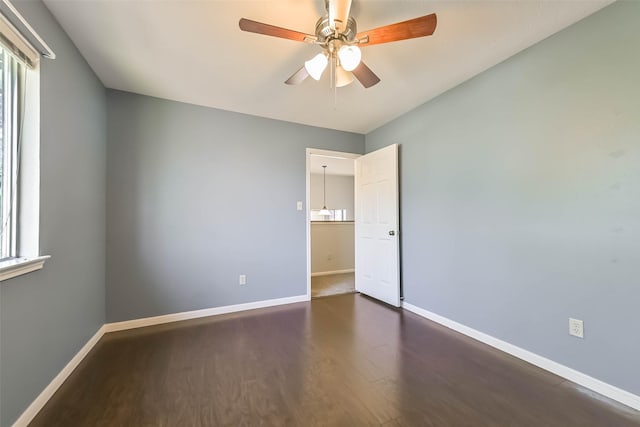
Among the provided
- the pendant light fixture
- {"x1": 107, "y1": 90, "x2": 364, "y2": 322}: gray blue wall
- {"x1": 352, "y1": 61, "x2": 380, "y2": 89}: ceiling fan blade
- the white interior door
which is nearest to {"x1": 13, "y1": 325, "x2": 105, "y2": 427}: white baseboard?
{"x1": 107, "y1": 90, "x2": 364, "y2": 322}: gray blue wall

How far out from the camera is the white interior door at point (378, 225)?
10.4 feet

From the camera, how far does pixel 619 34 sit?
1537mm

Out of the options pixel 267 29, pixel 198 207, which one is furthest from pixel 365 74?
pixel 198 207

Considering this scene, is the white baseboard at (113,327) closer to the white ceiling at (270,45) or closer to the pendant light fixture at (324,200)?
the white ceiling at (270,45)

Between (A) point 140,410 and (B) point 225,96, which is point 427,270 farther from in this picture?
(B) point 225,96

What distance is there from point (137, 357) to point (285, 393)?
4.29 feet

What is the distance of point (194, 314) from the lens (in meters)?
2.82

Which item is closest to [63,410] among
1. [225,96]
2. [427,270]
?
[225,96]

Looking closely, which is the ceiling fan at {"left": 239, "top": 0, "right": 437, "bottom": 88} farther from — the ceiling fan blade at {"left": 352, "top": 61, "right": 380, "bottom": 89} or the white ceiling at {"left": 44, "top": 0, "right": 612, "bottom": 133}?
the white ceiling at {"left": 44, "top": 0, "right": 612, "bottom": 133}

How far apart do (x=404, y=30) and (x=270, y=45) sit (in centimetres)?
99

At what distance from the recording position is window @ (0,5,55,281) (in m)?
1.36

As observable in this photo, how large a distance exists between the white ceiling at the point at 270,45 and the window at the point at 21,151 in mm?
440

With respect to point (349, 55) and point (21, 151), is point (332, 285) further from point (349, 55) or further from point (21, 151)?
point (21, 151)

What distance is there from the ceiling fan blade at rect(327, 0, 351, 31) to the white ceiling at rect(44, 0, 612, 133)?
224 mm
